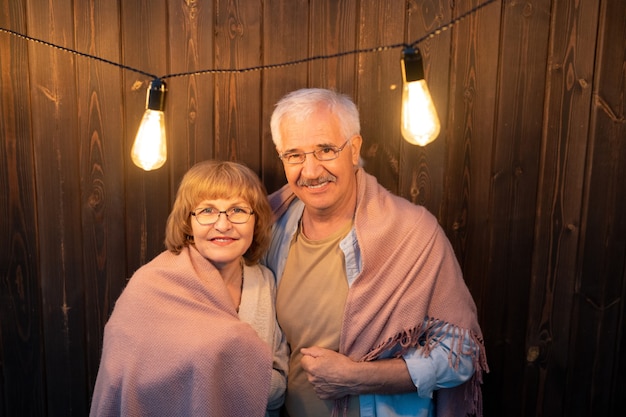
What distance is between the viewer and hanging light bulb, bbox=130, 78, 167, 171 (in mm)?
1628

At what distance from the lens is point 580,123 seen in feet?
6.15

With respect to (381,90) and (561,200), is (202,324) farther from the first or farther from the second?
(561,200)

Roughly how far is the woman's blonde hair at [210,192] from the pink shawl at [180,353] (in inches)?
3.8

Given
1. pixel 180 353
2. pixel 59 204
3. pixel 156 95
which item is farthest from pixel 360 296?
pixel 59 204

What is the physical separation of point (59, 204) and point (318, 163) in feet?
3.52

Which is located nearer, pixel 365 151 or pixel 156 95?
pixel 156 95

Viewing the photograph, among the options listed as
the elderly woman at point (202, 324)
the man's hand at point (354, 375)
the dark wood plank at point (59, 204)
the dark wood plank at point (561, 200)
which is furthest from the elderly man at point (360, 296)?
the dark wood plank at point (59, 204)

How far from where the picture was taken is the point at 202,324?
4.82 ft

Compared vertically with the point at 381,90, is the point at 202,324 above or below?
below

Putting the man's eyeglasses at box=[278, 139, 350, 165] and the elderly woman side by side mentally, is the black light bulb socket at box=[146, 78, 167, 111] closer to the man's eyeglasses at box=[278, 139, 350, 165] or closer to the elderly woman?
the elderly woman

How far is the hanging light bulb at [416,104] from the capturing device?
4.66ft

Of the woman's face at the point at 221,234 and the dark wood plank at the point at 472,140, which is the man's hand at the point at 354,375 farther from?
the dark wood plank at the point at 472,140

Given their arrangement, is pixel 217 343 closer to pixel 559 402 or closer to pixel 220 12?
pixel 220 12

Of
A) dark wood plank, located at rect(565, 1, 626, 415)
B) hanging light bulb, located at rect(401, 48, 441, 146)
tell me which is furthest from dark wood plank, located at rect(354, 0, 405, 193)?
dark wood plank, located at rect(565, 1, 626, 415)
